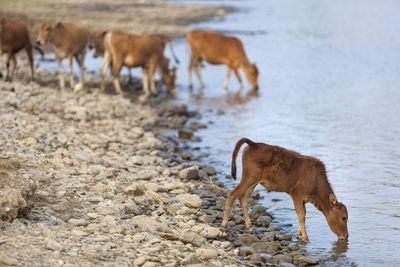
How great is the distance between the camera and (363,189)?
910cm

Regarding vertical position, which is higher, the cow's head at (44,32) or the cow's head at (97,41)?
the cow's head at (44,32)

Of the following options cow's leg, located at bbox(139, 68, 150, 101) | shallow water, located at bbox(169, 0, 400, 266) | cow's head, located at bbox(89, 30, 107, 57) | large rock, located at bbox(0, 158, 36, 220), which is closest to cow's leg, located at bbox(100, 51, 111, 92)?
cow's head, located at bbox(89, 30, 107, 57)

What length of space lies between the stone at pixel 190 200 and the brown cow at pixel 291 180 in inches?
28.5

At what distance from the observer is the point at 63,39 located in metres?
15.3

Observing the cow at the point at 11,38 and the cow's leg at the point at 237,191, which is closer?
the cow's leg at the point at 237,191

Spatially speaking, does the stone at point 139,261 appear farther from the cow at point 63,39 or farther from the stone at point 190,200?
the cow at point 63,39

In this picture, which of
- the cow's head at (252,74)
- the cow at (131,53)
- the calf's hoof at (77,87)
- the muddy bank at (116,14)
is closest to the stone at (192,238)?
the calf's hoof at (77,87)

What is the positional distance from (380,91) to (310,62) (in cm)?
577

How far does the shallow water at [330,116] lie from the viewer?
7727 millimetres

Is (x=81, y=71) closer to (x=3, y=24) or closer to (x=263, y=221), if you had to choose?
(x=3, y=24)

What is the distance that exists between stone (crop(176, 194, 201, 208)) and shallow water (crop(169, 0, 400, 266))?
1068 mm

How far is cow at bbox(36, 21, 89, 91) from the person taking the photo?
49.3 feet

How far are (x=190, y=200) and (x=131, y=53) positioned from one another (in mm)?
8659

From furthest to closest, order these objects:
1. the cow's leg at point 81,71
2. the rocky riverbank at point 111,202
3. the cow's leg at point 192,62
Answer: the cow's leg at point 192,62 < the cow's leg at point 81,71 < the rocky riverbank at point 111,202
